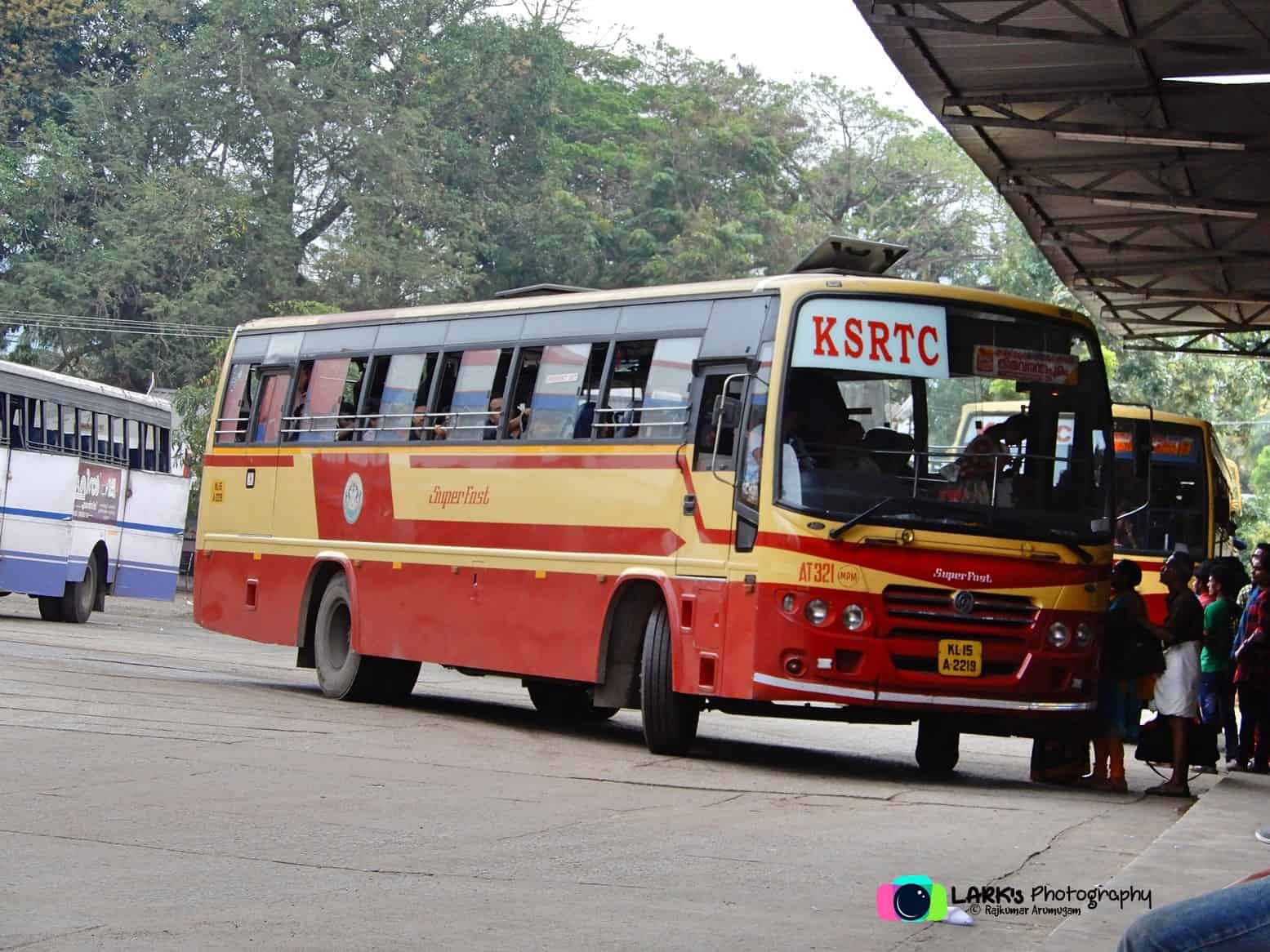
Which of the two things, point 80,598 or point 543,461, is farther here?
point 80,598

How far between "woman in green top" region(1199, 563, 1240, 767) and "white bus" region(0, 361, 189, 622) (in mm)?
15893

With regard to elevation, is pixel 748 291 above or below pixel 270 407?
above

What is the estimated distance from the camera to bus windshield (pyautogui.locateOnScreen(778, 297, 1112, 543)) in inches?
482

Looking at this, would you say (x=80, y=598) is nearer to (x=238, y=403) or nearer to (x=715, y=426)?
(x=238, y=403)

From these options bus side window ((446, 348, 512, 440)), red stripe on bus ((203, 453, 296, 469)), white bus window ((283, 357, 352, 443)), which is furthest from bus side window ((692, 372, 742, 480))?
red stripe on bus ((203, 453, 296, 469))

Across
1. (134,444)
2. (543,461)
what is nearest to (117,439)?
(134,444)

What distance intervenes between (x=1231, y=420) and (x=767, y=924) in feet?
154

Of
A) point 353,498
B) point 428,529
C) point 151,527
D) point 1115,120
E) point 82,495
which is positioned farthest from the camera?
point 151,527

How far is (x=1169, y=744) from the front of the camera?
12.9m

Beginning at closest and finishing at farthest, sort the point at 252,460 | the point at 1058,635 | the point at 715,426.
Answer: the point at 1058,635 < the point at 715,426 < the point at 252,460

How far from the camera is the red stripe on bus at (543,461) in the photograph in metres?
13.6

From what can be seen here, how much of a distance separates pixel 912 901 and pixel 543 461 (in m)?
7.40

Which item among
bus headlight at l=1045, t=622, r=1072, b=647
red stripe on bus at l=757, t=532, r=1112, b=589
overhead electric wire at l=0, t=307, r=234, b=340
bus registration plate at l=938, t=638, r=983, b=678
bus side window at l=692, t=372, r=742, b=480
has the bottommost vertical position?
bus registration plate at l=938, t=638, r=983, b=678

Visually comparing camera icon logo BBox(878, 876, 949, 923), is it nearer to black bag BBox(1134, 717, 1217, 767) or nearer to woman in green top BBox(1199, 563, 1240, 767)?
black bag BBox(1134, 717, 1217, 767)
